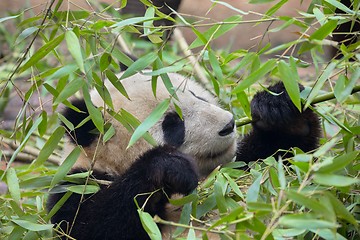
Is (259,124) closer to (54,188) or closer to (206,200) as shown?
(206,200)

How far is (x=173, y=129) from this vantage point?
2.60m

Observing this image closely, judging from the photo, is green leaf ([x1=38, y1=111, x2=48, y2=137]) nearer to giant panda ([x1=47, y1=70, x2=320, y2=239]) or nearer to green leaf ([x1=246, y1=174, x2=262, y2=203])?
giant panda ([x1=47, y1=70, x2=320, y2=239])

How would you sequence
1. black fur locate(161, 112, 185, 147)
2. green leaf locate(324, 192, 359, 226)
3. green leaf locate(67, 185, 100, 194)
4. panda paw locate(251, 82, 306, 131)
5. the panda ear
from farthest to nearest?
1. panda paw locate(251, 82, 306, 131)
2. black fur locate(161, 112, 185, 147)
3. the panda ear
4. green leaf locate(67, 185, 100, 194)
5. green leaf locate(324, 192, 359, 226)

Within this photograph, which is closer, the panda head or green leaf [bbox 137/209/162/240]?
green leaf [bbox 137/209/162/240]

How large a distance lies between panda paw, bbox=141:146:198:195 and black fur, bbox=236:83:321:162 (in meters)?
0.58

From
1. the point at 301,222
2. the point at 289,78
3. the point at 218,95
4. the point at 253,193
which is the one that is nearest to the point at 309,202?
the point at 301,222

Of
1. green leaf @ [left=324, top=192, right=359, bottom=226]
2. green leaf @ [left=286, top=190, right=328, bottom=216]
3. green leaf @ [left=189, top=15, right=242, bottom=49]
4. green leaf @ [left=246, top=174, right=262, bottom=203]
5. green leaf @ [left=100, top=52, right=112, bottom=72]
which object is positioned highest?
green leaf @ [left=189, top=15, right=242, bottom=49]

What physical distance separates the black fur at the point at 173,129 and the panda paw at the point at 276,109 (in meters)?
0.36

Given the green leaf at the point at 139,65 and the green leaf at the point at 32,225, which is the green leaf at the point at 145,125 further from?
the green leaf at the point at 32,225

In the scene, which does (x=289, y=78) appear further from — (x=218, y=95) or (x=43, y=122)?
(x=43, y=122)

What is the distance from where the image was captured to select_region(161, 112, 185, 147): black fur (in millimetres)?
2590

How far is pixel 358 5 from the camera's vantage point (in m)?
2.04

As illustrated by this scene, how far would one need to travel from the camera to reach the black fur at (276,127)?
2.72 meters

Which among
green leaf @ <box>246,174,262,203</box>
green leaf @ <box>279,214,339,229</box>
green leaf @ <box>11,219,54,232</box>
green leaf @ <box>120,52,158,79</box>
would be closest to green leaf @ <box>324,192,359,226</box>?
green leaf @ <box>279,214,339,229</box>
